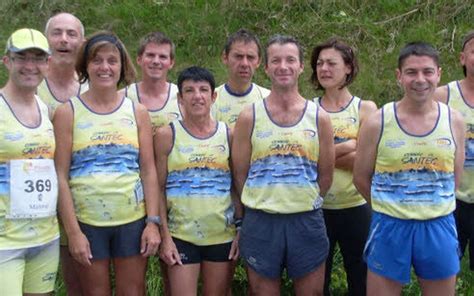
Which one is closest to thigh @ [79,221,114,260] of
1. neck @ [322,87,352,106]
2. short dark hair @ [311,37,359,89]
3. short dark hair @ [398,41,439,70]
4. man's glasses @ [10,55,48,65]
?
man's glasses @ [10,55,48,65]

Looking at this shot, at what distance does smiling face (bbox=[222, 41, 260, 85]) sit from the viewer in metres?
4.85

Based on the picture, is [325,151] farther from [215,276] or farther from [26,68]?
[26,68]

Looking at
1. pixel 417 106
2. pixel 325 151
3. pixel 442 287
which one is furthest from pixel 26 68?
pixel 442 287

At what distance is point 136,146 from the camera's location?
4176 mm

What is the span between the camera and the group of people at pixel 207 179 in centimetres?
386

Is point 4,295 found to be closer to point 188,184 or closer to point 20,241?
point 20,241

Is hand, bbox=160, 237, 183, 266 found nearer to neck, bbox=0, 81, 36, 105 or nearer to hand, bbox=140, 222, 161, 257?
hand, bbox=140, 222, 161, 257

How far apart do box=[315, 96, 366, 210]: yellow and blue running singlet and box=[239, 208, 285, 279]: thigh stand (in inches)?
24.4

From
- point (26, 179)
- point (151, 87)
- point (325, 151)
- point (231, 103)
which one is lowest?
point (26, 179)

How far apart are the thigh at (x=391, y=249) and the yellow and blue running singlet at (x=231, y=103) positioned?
1328 mm

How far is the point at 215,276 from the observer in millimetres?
4293

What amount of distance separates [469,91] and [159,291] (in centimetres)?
281

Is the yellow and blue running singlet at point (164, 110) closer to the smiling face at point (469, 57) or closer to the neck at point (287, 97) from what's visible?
the neck at point (287, 97)

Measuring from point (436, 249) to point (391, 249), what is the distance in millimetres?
259
